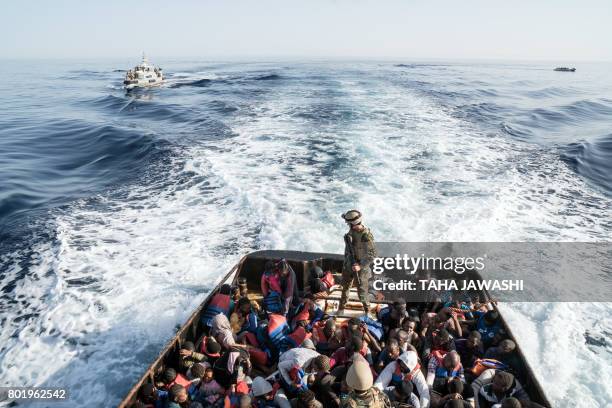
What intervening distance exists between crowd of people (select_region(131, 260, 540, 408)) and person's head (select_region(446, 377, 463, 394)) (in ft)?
0.04

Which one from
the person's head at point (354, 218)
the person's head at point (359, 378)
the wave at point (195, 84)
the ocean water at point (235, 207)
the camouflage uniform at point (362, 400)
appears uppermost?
the wave at point (195, 84)

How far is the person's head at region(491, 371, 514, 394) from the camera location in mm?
4840

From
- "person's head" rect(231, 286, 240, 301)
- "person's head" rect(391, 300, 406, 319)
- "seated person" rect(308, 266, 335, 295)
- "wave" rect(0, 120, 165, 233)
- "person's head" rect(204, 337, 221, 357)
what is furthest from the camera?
"wave" rect(0, 120, 165, 233)

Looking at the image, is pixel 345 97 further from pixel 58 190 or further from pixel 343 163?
pixel 58 190

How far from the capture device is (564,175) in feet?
57.0

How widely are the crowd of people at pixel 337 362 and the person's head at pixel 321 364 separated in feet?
0.04

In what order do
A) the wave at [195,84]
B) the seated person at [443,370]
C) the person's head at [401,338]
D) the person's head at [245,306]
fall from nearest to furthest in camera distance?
the seated person at [443,370], the person's head at [401,338], the person's head at [245,306], the wave at [195,84]

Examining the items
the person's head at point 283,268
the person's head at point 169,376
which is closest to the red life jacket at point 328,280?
the person's head at point 283,268

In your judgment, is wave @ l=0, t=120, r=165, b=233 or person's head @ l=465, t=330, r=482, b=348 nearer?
person's head @ l=465, t=330, r=482, b=348

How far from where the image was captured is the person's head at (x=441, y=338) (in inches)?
226

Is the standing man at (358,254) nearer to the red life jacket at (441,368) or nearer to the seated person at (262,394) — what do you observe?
the red life jacket at (441,368)

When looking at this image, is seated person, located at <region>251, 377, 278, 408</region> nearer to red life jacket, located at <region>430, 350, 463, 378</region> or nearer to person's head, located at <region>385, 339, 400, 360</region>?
person's head, located at <region>385, 339, 400, 360</region>

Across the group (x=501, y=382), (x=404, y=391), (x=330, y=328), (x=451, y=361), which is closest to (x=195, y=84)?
(x=330, y=328)

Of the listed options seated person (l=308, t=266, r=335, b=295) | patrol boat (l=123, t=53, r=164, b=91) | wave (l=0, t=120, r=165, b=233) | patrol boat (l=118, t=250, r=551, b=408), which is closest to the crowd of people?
patrol boat (l=118, t=250, r=551, b=408)
